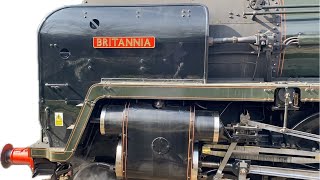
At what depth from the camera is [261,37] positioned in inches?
120

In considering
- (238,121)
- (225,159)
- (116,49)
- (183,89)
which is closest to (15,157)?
(116,49)

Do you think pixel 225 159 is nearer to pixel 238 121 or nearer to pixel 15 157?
pixel 238 121

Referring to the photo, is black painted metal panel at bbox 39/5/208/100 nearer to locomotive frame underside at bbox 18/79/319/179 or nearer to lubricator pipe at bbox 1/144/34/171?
locomotive frame underside at bbox 18/79/319/179

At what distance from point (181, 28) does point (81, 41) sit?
1.01 metres

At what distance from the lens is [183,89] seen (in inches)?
114

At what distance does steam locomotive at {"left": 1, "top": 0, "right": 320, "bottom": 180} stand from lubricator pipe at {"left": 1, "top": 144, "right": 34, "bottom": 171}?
2cm

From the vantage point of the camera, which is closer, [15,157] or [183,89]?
[183,89]

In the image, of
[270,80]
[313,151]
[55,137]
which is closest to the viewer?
[313,151]

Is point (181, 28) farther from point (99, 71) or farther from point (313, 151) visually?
point (313, 151)

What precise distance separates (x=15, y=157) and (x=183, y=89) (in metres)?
2.04

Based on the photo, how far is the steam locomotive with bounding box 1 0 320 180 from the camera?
2.96m

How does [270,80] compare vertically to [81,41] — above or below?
below

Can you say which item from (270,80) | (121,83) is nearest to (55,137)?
(121,83)

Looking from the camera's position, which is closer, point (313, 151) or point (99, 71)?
point (313, 151)
